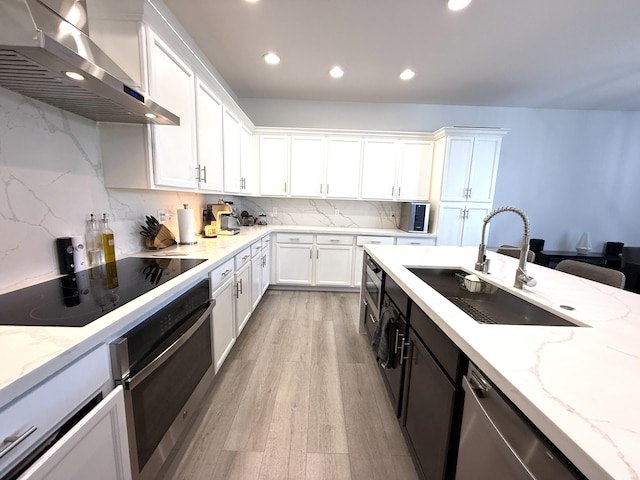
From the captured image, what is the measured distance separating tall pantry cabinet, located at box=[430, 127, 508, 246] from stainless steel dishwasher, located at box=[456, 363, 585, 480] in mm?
3057

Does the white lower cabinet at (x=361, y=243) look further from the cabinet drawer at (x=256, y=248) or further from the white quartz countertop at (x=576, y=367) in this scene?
the white quartz countertop at (x=576, y=367)

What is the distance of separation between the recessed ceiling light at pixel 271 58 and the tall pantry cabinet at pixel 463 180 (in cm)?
223

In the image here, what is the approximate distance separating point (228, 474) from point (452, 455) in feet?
3.43

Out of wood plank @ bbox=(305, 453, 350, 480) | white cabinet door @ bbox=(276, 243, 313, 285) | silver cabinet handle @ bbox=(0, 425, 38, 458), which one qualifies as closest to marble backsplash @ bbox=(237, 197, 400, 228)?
white cabinet door @ bbox=(276, 243, 313, 285)

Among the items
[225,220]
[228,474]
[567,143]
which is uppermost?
[567,143]

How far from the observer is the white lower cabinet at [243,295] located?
7.10 feet

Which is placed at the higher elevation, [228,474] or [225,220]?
[225,220]

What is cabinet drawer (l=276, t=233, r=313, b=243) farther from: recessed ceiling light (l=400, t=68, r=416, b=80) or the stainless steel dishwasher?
the stainless steel dishwasher

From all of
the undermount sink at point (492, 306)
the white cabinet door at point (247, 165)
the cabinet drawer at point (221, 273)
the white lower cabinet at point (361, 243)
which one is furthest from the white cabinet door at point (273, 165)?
the undermount sink at point (492, 306)

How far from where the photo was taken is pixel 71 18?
3.93 ft

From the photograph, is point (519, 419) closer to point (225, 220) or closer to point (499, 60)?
point (225, 220)

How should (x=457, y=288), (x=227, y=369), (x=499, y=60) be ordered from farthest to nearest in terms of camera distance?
1. (x=499, y=60)
2. (x=227, y=369)
3. (x=457, y=288)

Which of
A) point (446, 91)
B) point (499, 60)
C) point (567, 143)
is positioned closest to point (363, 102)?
point (446, 91)

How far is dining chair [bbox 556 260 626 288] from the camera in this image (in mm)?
1405
